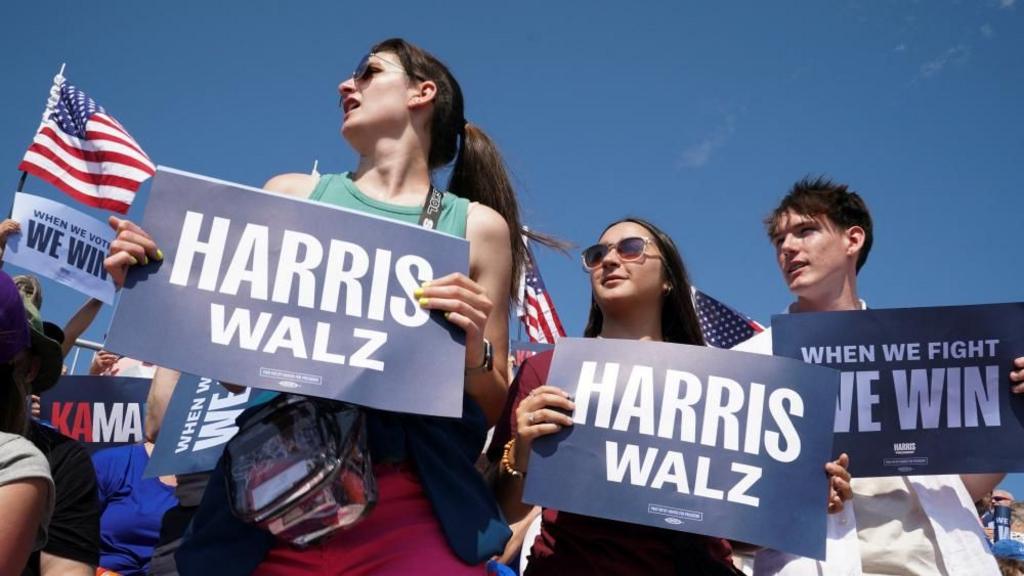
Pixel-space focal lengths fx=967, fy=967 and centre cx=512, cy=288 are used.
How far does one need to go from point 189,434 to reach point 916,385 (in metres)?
2.70

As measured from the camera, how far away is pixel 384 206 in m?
2.99

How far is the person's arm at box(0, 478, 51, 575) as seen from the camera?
2279 mm

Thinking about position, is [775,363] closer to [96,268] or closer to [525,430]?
[525,430]

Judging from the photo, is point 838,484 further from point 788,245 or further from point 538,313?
point 538,313

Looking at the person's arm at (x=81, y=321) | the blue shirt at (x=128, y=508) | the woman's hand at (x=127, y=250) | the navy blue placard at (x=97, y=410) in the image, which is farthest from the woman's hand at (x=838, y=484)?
the person's arm at (x=81, y=321)

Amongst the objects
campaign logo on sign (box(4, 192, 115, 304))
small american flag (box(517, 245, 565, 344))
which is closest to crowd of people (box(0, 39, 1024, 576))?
campaign logo on sign (box(4, 192, 115, 304))

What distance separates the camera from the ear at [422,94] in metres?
3.32

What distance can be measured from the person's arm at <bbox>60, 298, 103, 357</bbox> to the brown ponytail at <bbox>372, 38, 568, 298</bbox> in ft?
11.8

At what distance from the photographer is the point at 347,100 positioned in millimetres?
3270

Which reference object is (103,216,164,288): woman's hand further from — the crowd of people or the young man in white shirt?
the young man in white shirt

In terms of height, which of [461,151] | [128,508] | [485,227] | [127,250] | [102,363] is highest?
[461,151]

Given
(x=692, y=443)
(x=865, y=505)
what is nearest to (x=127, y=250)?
(x=692, y=443)

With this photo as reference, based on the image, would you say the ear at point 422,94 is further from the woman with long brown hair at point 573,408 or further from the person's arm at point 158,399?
the person's arm at point 158,399

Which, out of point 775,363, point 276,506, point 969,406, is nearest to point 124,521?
point 276,506
